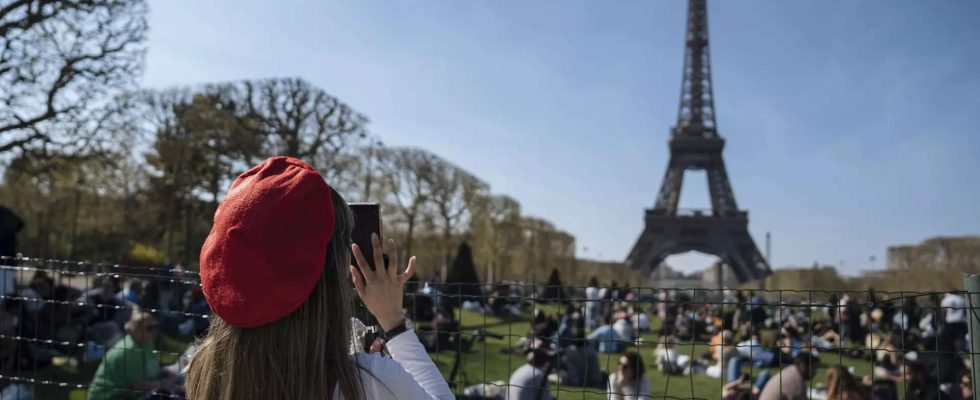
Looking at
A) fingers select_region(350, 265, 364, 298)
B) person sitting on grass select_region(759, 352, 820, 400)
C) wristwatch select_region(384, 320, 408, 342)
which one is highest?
fingers select_region(350, 265, 364, 298)

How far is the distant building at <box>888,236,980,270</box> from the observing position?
3934 cm

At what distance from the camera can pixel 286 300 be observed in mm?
1548

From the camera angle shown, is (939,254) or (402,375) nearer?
(402,375)

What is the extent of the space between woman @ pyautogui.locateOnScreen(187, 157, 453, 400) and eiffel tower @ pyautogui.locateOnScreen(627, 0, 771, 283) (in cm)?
5509

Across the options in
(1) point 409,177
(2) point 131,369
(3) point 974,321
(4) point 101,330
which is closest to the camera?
(3) point 974,321

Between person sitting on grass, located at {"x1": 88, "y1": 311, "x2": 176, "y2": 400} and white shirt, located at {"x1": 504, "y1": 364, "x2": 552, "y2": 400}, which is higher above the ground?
person sitting on grass, located at {"x1": 88, "y1": 311, "x2": 176, "y2": 400}

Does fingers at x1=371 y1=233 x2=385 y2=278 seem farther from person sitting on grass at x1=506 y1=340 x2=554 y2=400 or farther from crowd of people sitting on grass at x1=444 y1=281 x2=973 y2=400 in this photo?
person sitting on grass at x1=506 y1=340 x2=554 y2=400

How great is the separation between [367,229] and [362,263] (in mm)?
87

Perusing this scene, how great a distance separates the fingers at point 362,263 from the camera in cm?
178

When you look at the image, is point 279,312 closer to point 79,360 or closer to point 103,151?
point 79,360

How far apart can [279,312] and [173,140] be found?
1090 inches

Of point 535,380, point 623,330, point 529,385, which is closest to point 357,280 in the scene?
point 535,380

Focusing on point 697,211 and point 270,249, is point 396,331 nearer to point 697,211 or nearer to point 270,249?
point 270,249

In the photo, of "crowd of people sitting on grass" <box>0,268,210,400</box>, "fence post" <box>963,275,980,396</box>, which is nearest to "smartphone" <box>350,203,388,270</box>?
"crowd of people sitting on grass" <box>0,268,210,400</box>
